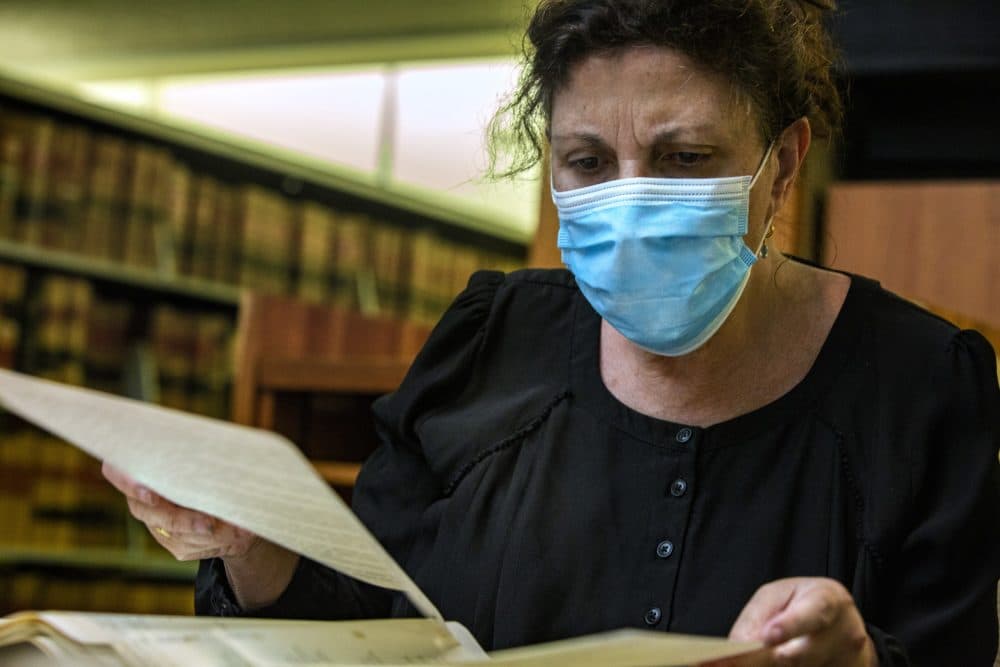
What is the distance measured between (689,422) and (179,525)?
1.62 ft

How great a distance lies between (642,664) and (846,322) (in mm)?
587

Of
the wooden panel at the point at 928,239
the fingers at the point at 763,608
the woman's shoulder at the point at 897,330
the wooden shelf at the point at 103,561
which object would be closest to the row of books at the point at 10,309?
the wooden shelf at the point at 103,561

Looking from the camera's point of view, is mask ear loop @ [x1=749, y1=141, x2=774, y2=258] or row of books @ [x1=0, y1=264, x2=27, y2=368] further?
row of books @ [x1=0, y1=264, x2=27, y2=368]

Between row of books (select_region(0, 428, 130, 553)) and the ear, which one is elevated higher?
the ear

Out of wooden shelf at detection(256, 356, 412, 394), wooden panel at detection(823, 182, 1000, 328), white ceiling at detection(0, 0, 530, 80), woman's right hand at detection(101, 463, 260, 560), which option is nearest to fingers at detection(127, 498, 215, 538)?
woman's right hand at detection(101, 463, 260, 560)

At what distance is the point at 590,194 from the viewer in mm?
1212

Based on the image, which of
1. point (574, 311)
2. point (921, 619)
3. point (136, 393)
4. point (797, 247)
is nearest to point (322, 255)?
point (136, 393)

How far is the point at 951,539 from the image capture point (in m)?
1.10

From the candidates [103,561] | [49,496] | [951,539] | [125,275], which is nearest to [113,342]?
[125,275]

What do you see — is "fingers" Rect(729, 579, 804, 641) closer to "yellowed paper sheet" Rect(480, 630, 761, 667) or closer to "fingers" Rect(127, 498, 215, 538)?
"yellowed paper sheet" Rect(480, 630, 761, 667)

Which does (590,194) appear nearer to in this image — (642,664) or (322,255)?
(642,664)

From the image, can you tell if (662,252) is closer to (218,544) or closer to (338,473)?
(218,544)

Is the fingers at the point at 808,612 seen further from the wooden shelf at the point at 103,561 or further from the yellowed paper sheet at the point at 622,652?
the wooden shelf at the point at 103,561

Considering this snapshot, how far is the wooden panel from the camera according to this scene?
284 centimetres
